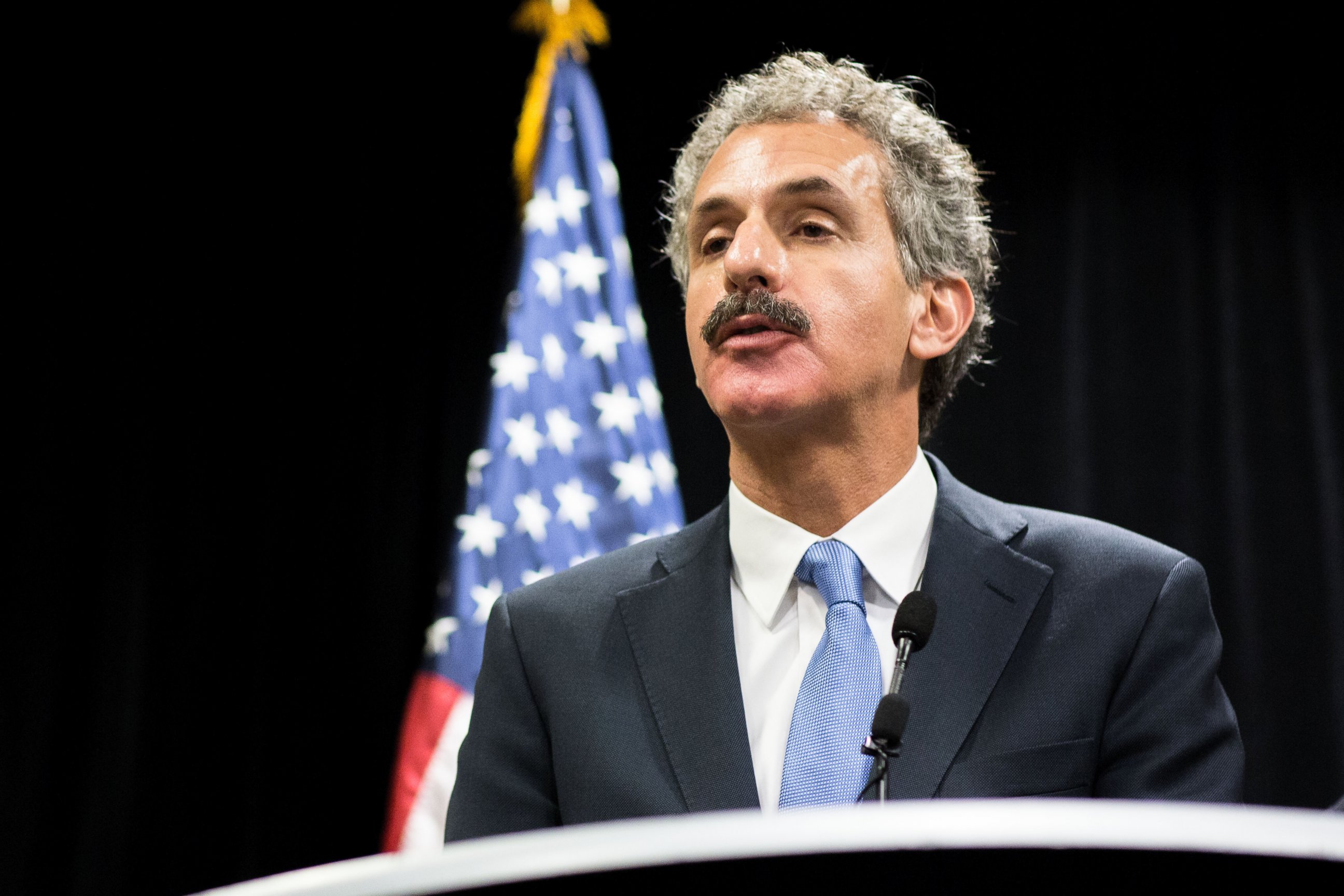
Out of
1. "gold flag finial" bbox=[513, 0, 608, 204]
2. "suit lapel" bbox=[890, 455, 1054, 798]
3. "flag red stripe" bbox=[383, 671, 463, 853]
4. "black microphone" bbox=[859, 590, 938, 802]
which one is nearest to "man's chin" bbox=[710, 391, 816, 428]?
"suit lapel" bbox=[890, 455, 1054, 798]

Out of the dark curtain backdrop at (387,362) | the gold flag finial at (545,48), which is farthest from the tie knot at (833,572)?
the gold flag finial at (545,48)

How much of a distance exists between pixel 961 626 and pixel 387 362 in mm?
2706

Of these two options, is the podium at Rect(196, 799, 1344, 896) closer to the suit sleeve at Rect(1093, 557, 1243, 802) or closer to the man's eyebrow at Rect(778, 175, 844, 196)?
the suit sleeve at Rect(1093, 557, 1243, 802)

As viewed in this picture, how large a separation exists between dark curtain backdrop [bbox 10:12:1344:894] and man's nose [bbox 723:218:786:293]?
66.5 inches

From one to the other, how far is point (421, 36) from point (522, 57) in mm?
329

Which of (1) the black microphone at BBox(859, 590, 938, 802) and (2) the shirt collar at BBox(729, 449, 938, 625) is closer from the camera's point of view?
(1) the black microphone at BBox(859, 590, 938, 802)

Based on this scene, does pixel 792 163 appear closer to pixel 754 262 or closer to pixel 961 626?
pixel 754 262

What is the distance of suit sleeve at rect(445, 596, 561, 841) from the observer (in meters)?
1.56

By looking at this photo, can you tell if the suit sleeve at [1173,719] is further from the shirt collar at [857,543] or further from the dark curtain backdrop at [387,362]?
the dark curtain backdrop at [387,362]

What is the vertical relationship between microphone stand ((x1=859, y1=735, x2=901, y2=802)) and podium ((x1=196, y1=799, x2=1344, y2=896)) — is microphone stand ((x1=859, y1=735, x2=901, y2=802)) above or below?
below

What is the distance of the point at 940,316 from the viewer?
1.93 metres

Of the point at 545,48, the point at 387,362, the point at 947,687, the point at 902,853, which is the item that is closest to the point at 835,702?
the point at 947,687

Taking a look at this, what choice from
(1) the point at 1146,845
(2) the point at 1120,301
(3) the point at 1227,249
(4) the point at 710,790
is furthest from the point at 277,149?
(1) the point at 1146,845

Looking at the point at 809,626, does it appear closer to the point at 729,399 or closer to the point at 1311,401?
the point at 729,399
